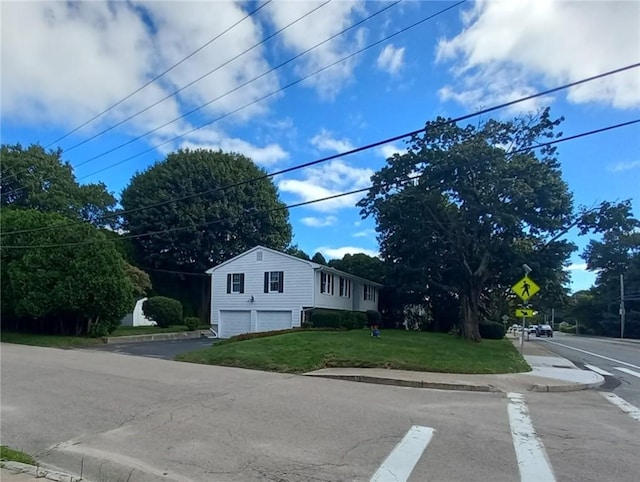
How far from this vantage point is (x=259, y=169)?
49.0 meters

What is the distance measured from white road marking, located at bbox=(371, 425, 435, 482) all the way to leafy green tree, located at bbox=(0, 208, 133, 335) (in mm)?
22420

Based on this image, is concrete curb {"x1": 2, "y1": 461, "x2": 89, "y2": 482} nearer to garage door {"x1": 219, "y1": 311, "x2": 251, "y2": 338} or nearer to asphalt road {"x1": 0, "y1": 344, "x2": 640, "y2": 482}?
asphalt road {"x1": 0, "y1": 344, "x2": 640, "y2": 482}

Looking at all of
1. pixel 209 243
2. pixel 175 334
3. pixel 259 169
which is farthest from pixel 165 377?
pixel 259 169

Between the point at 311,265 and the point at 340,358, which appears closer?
the point at 340,358

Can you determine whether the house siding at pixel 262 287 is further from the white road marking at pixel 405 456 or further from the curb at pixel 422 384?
the white road marking at pixel 405 456

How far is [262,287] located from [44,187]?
84.1 ft

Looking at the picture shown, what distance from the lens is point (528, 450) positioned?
656cm

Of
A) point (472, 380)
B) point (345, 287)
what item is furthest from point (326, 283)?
point (472, 380)

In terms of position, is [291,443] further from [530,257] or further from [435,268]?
[435,268]

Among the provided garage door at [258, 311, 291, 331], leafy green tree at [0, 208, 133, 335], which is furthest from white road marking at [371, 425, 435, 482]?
garage door at [258, 311, 291, 331]

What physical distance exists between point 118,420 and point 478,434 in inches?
216

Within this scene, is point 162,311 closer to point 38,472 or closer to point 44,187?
point 44,187

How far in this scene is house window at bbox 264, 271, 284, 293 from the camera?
3167 centimetres

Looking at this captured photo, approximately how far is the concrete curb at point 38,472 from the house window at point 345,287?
29.9m
